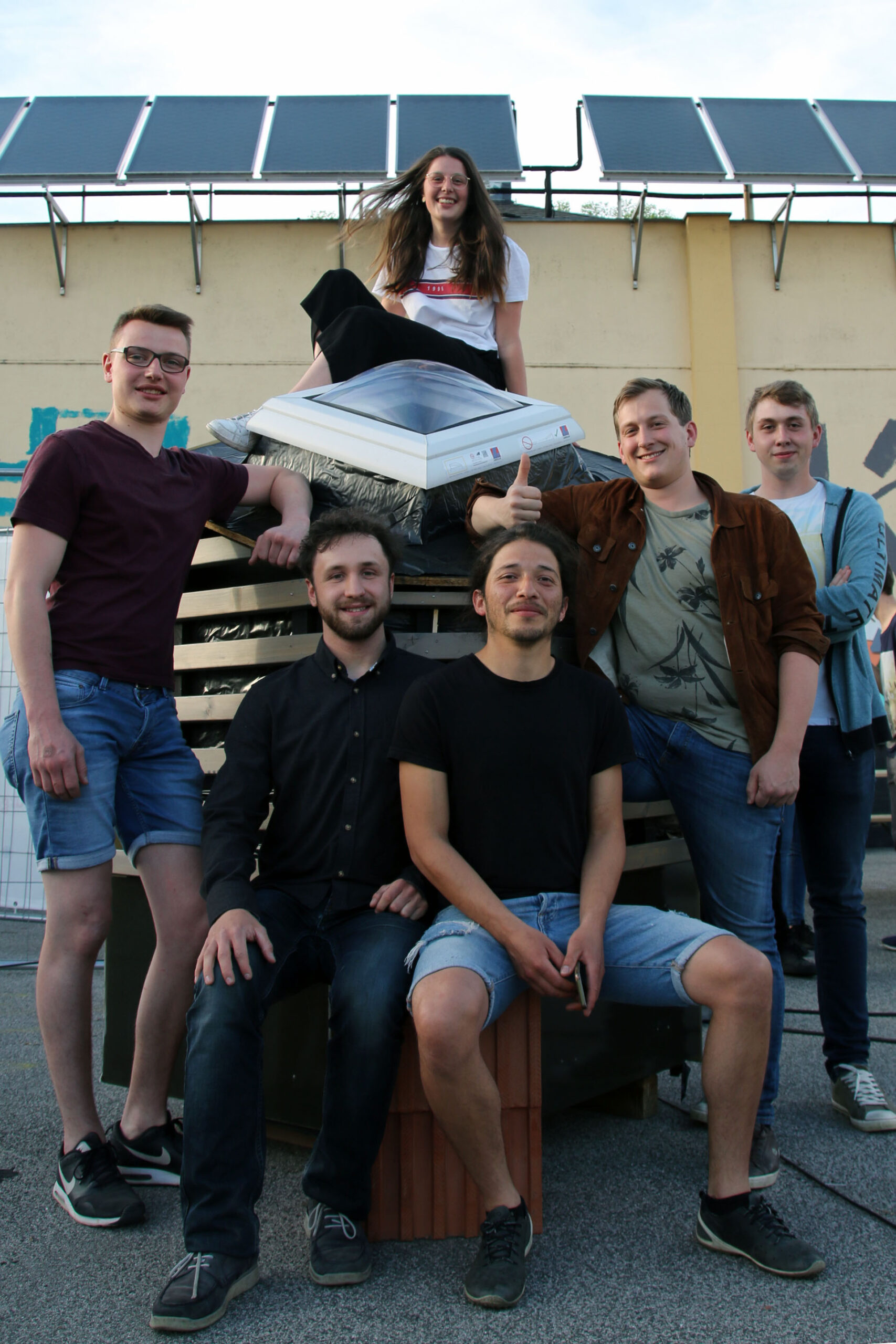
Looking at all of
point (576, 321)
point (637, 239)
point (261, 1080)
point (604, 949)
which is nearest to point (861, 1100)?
point (604, 949)

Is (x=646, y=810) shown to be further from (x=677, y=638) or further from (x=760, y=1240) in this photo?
(x=760, y=1240)

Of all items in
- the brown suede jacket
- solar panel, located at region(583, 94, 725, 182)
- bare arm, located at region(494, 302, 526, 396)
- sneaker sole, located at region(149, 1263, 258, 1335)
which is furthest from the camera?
solar panel, located at region(583, 94, 725, 182)

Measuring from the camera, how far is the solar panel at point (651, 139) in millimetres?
9273

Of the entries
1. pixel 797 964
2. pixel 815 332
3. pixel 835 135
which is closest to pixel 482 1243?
pixel 797 964

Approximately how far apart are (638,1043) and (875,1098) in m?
0.67

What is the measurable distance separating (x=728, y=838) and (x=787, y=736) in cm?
29

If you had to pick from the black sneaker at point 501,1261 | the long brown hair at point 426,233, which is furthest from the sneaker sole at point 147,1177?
the long brown hair at point 426,233

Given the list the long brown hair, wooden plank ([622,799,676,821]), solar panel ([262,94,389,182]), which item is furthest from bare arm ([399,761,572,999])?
solar panel ([262,94,389,182])

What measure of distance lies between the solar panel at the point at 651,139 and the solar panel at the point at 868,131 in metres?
1.43

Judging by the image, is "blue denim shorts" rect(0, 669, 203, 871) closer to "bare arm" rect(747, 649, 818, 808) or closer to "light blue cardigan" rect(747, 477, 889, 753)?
"bare arm" rect(747, 649, 818, 808)

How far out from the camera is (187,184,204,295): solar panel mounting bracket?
948cm

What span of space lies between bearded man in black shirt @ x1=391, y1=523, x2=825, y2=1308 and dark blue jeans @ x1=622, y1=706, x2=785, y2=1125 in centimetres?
24

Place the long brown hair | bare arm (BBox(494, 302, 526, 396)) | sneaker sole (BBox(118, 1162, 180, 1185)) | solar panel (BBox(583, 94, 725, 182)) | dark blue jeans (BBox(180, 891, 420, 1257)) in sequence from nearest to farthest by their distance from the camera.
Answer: dark blue jeans (BBox(180, 891, 420, 1257)) → sneaker sole (BBox(118, 1162, 180, 1185)) → the long brown hair → bare arm (BBox(494, 302, 526, 396)) → solar panel (BBox(583, 94, 725, 182))

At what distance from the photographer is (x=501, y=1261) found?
1861 mm
